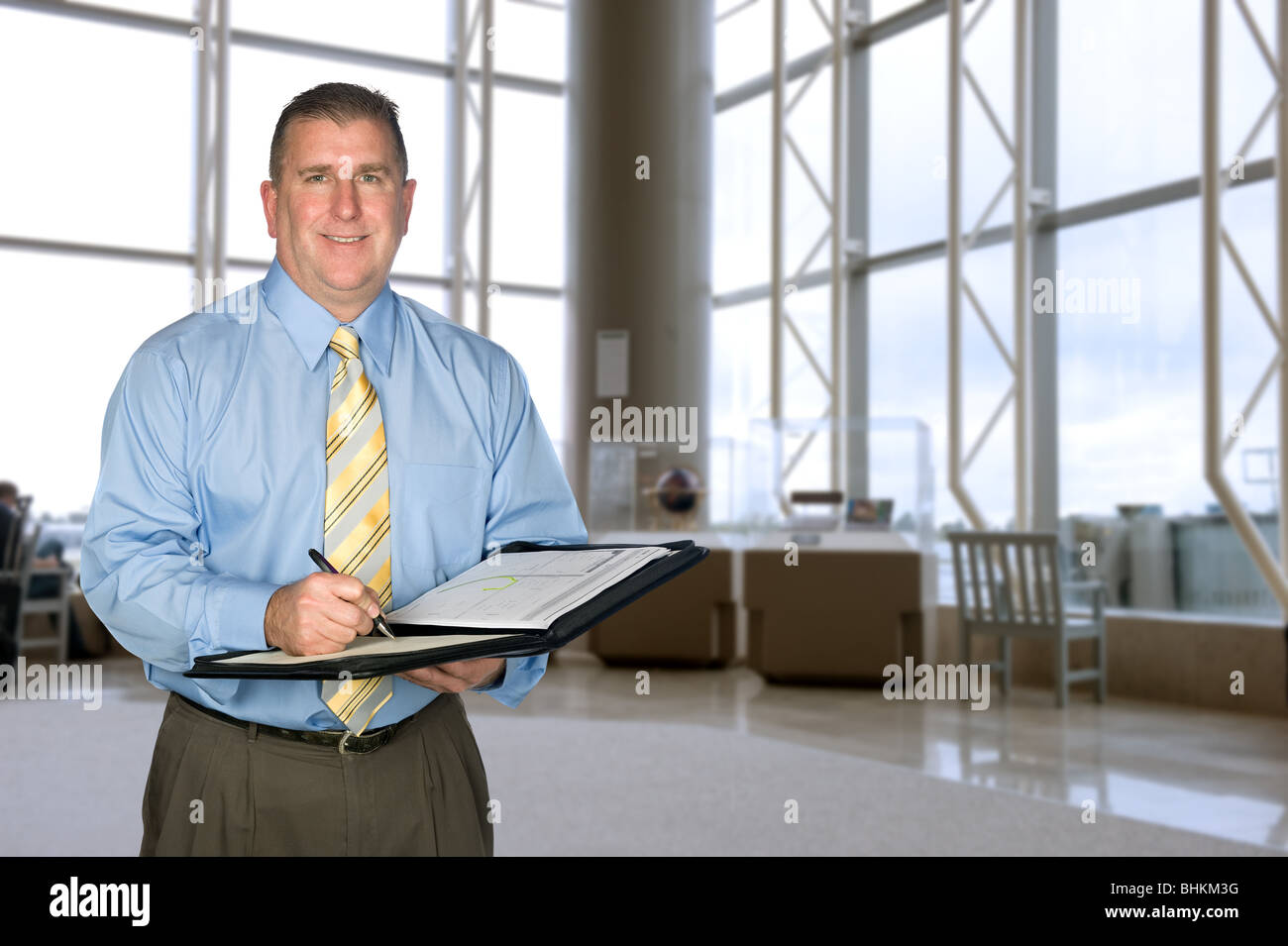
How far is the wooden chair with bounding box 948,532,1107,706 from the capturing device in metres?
6.21

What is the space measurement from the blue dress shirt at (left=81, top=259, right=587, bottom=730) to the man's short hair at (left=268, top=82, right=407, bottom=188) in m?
0.13

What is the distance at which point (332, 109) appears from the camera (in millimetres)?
1281

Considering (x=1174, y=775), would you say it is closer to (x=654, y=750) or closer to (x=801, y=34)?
(x=654, y=750)

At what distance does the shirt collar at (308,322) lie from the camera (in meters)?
1.33

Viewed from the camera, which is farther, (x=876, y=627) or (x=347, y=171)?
(x=876, y=627)


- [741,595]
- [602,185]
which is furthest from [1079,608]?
[602,185]

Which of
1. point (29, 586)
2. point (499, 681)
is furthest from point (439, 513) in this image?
point (29, 586)

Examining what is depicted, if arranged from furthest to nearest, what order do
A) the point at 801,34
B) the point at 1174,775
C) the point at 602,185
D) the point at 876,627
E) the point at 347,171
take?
the point at 801,34, the point at 602,185, the point at 876,627, the point at 1174,775, the point at 347,171

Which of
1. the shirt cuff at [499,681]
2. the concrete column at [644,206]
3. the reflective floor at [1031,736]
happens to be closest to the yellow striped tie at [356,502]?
the shirt cuff at [499,681]

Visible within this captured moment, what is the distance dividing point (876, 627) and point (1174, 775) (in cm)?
242

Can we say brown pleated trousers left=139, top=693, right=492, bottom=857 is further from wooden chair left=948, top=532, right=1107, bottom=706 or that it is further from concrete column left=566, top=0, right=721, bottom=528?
concrete column left=566, top=0, right=721, bottom=528

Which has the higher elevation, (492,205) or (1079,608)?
(492,205)
